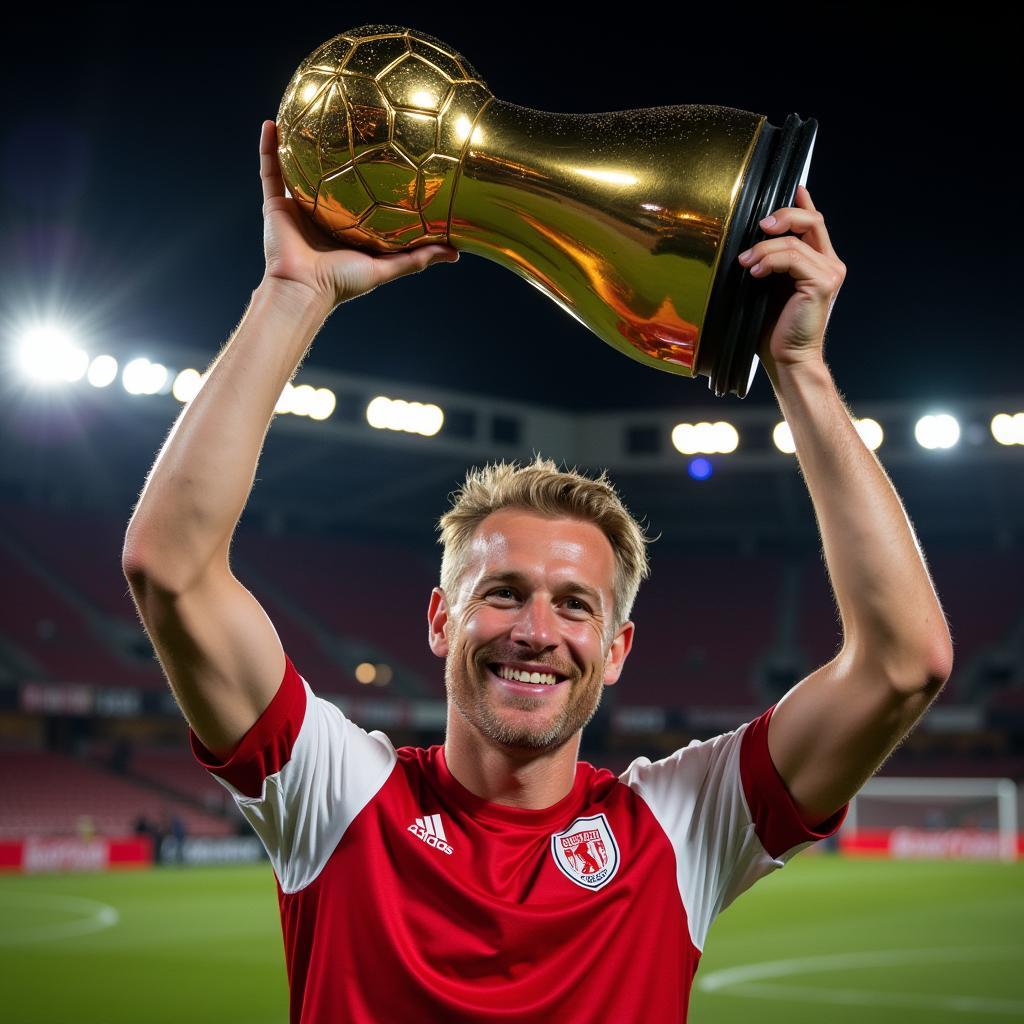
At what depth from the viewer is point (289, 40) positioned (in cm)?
1455

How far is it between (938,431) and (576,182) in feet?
92.6

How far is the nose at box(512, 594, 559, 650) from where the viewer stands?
211 cm

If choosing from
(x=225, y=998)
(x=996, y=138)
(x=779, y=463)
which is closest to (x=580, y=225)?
(x=225, y=998)

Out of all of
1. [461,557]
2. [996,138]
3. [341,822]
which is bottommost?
[341,822]

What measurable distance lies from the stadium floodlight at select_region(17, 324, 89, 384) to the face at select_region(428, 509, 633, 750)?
24.6 m

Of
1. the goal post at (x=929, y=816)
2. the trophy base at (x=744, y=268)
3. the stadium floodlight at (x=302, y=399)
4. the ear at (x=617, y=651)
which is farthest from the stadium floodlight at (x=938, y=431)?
the trophy base at (x=744, y=268)

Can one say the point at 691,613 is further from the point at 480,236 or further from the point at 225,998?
the point at 480,236

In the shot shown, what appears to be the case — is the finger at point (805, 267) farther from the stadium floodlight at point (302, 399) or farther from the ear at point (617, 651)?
the stadium floodlight at point (302, 399)

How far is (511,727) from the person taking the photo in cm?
213

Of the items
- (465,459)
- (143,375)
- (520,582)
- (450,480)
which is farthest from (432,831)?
(450,480)

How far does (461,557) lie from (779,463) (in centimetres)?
2970

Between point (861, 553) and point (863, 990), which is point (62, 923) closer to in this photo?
point (863, 990)

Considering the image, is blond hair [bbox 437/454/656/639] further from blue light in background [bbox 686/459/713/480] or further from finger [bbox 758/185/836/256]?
blue light in background [bbox 686/459/713/480]

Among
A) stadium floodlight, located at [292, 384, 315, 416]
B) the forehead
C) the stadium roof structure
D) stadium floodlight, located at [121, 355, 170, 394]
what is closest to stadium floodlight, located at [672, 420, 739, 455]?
the stadium roof structure
